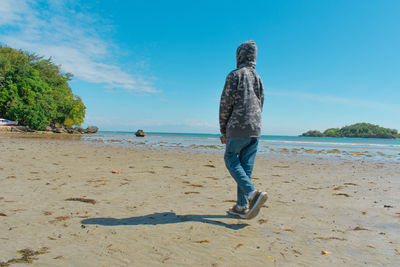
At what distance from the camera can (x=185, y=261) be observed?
6.84 ft

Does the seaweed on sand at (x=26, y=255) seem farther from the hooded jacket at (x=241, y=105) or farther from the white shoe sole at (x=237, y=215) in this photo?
the hooded jacket at (x=241, y=105)

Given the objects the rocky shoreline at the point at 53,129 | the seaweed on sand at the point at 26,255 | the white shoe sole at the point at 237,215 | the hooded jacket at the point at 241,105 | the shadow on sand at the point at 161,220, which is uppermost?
the hooded jacket at the point at 241,105

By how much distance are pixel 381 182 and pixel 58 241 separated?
24.7ft

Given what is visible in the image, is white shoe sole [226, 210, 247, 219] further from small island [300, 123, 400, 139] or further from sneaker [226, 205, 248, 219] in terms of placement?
small island [300, 123, 400, 139]

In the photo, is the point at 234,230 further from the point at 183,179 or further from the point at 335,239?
the point at 183,179

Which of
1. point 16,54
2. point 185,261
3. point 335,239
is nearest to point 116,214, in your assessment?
point 185,261

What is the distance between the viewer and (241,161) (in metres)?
3.35

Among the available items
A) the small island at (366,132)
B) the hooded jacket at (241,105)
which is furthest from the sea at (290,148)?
the small island at (366,132)

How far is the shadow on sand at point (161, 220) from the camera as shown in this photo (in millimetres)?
2977

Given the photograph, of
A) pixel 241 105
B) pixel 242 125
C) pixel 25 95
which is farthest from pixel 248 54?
pixel 25 95

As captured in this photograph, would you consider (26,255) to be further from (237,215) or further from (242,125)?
(242,125)

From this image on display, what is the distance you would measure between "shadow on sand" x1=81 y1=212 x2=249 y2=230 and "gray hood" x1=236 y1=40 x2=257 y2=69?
2223 mm

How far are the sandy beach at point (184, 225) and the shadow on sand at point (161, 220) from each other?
0.01 metres

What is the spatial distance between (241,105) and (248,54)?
802 millimetres
